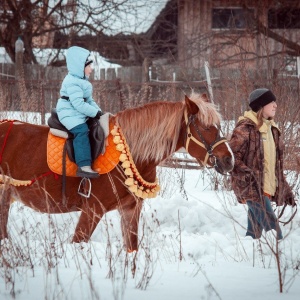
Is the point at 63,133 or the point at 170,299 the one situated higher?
the point at 63,133

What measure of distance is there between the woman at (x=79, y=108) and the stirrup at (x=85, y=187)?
0.37ft

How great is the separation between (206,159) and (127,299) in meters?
1.98

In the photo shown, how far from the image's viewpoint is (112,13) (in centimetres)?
1903

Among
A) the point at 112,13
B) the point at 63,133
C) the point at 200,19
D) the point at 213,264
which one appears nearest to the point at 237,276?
the point at 213,264

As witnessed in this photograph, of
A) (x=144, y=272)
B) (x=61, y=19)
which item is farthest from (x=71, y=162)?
(x=61, y=19)

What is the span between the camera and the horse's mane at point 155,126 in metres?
5.14

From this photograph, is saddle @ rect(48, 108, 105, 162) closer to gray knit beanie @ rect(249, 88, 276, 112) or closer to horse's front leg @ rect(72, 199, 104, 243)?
horse's front leg @ rect(72, 199, 104, 243)

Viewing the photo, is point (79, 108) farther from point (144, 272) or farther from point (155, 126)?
point (144, 272)

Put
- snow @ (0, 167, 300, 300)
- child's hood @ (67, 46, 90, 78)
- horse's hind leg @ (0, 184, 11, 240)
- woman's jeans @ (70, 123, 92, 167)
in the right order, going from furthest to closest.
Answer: child's hood @ (67, 46, 90, 78)
woman's jeans @ (70, 123, 92, 167)
horse's hind leg @ (0, 184, 11, 240)
snow @ (0, 167, 300, 300)

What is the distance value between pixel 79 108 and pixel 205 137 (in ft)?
3.51

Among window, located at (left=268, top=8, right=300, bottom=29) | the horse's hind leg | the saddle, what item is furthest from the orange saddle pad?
window, located at (left=268, top=8, right=300, bottom=29)

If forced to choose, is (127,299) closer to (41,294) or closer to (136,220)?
(41,294)

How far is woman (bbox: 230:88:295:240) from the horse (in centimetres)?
30

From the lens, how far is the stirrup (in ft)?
16.5
